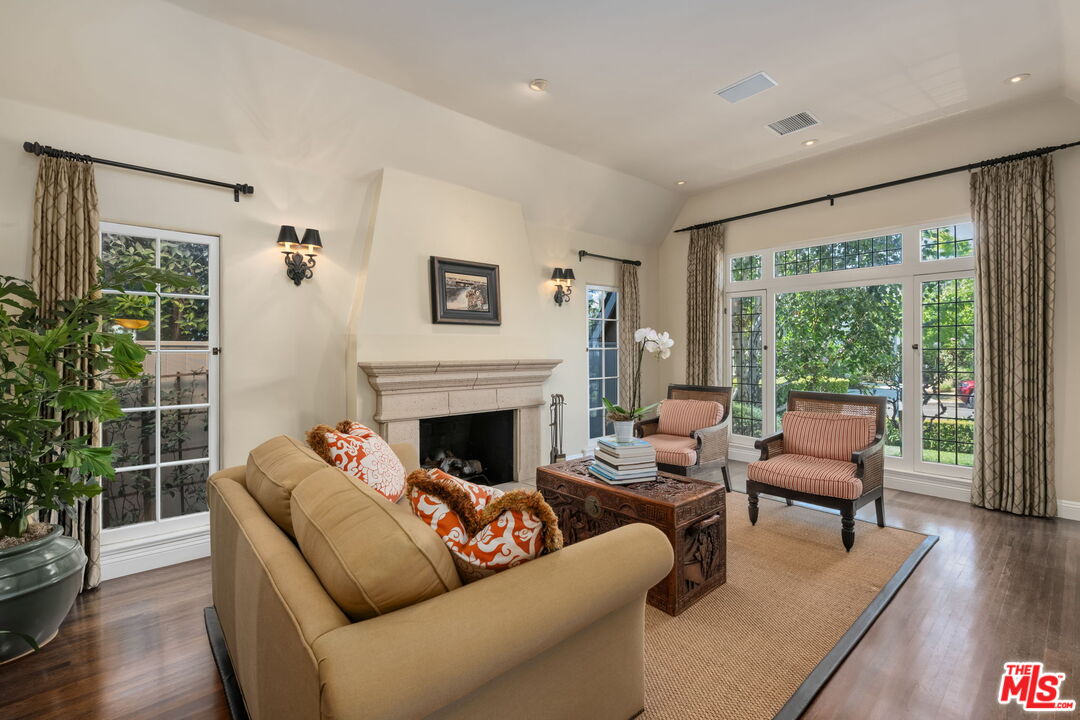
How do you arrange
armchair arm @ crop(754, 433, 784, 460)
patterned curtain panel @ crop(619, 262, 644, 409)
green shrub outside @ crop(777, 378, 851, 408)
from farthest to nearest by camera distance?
patterned curtain panel @ crop(619, 262, 644, 409) → green shrub outside @ crop(777, 378, 851, 408) → armchair arm @ crop(754, 433, 784, 460)

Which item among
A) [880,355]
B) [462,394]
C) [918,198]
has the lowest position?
[462,394]

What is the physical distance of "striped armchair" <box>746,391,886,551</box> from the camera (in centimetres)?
300

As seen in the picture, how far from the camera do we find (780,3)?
254 centimetres

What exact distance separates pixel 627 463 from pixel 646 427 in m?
1.97

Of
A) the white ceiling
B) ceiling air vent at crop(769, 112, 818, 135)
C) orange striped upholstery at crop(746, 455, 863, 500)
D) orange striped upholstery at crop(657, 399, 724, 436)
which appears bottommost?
orange striped upholstery at crop(746, 455, 863, 500)

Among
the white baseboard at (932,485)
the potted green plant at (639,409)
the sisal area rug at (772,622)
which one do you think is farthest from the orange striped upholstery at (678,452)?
the white baseboard at (932,485)

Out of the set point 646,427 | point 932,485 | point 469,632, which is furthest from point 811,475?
point 469,632

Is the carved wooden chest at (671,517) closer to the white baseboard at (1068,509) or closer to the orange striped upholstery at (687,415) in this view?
the orange striped upholstery at (687,415)

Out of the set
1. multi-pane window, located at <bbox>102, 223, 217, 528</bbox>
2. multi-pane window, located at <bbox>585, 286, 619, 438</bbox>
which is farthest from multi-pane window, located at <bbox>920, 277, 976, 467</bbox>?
multi-pane window, located at <bbox>102, 223, 217, 528</bbox>

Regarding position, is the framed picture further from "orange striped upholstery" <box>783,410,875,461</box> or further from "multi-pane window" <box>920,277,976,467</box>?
"multi-pane window" <box>920,277,976,467</box>

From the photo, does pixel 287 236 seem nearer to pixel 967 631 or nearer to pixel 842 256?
pixel 967 631

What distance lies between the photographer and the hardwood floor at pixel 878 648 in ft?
5.76

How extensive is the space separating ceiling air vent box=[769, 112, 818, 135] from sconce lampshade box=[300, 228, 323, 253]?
3580mm

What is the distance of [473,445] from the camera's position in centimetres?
481
